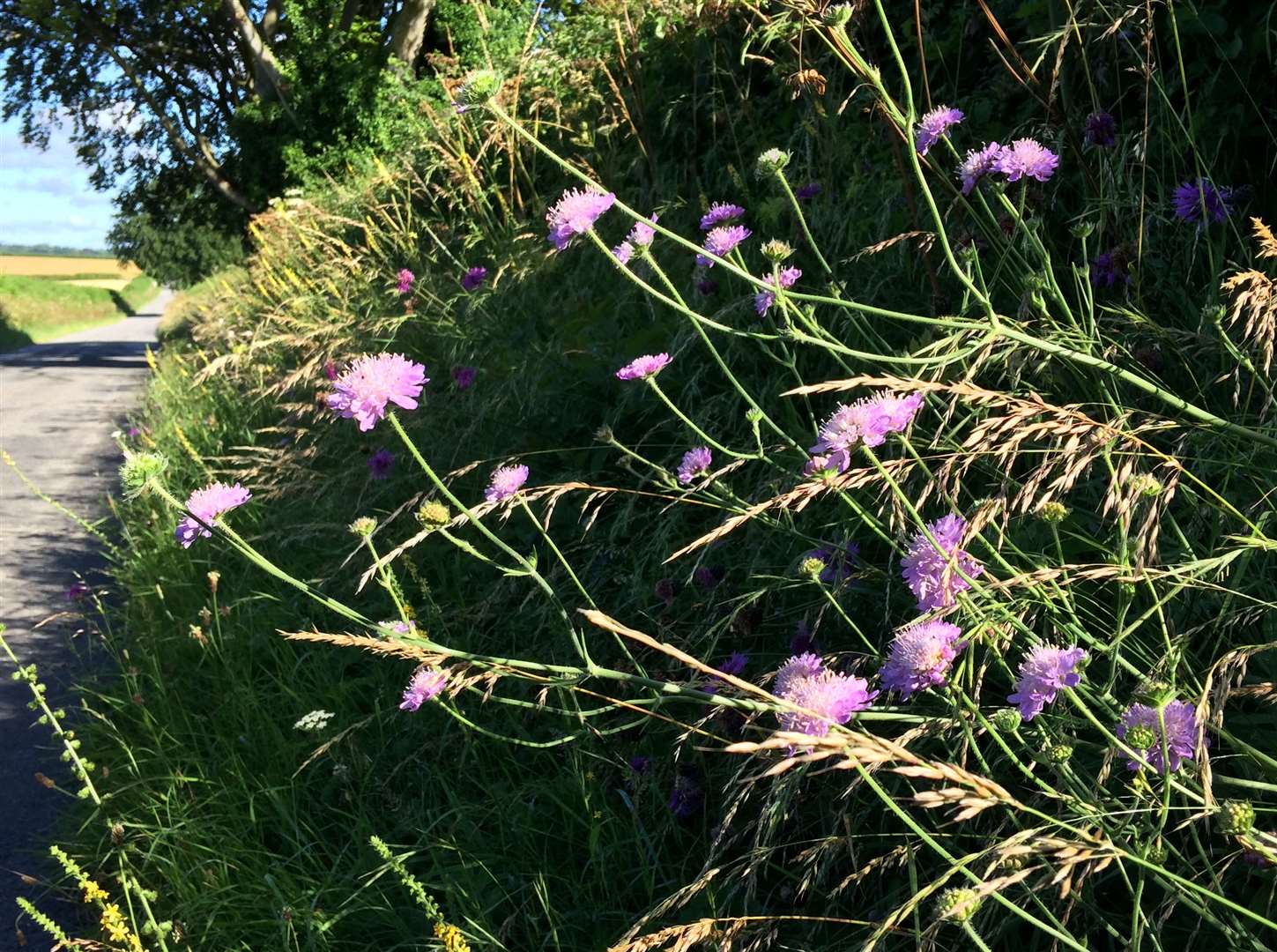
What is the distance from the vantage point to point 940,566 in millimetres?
1339

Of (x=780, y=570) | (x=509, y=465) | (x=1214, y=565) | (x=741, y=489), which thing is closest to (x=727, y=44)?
(x=509, y=465)

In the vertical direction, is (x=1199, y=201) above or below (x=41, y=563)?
above

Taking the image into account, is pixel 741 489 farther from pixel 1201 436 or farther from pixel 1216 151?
pixel 1216 151

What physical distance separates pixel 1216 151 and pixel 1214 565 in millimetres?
1441

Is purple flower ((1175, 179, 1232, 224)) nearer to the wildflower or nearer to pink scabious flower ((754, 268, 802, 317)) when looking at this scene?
pink scabious flower ((754, 268, 802, 317))

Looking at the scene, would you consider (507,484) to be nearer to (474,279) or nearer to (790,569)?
(790,569)

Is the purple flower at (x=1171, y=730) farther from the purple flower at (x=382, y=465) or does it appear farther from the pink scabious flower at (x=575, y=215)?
the purple flower at (x=382, y=465)

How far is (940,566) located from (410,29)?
14.7 metres

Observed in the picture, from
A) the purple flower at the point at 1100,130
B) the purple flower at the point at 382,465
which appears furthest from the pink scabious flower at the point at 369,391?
the purple flower at the point at 1100,130

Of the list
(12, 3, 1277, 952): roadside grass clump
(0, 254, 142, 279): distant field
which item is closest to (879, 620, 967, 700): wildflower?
(12, 3, 1277, 952): roadside grass clump

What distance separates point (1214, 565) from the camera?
4.62ft

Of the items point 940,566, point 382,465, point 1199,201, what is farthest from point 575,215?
point 382,465

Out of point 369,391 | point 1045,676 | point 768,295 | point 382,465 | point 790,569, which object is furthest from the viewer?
point 382,465

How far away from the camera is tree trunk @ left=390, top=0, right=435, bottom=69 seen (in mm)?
14055
